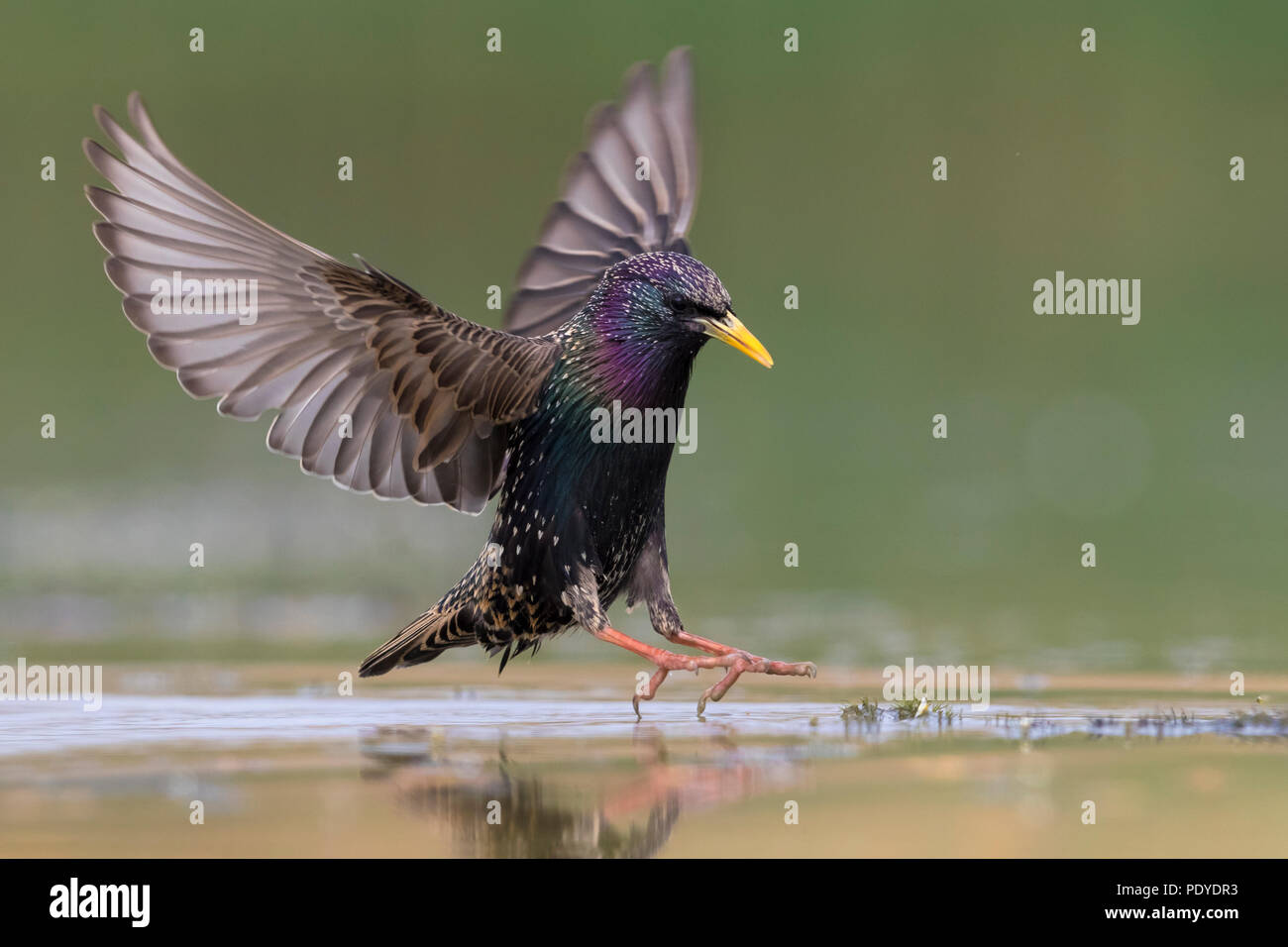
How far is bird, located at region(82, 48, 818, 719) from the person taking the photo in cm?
484

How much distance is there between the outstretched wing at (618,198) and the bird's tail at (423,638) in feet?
4.40

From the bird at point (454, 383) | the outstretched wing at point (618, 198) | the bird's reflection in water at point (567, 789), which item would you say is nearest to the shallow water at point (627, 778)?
the bird's reflection in water at point (567, 789)

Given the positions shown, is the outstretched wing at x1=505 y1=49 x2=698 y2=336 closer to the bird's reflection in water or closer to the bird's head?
the bird's head

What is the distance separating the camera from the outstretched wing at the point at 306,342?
15.8ft

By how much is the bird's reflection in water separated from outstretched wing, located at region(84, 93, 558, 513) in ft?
3.22

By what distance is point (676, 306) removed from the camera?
499 cm

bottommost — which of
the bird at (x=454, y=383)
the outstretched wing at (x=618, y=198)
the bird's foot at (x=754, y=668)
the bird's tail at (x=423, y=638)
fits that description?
the bird's foot at (x=754, y=668)

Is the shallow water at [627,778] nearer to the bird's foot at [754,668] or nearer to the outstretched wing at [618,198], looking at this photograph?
the bird's foot at [754,668]

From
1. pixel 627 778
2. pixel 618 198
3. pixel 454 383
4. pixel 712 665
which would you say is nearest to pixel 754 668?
pixel 712 665

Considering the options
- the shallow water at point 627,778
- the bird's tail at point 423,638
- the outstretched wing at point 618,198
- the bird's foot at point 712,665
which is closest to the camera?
the shallow water at point 627,778

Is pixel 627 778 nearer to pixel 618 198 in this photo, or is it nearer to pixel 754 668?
pixel 754 668

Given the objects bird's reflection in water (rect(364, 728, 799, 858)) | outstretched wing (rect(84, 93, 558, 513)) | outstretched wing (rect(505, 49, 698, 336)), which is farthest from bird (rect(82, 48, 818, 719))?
outstretched wing (rect(505, 49, 698, 336))

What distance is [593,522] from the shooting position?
5035 mm

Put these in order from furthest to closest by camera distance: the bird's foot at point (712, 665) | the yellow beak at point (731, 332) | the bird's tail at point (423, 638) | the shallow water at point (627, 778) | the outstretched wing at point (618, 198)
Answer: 1. the outstretched wing at point (618, 198)
2. the bird's tail at point (423, 638)
3. the yellow beak at point (731, 332)
4. the bird's foot at point (712, 665)
5. the shallow water at point (627, 778)
